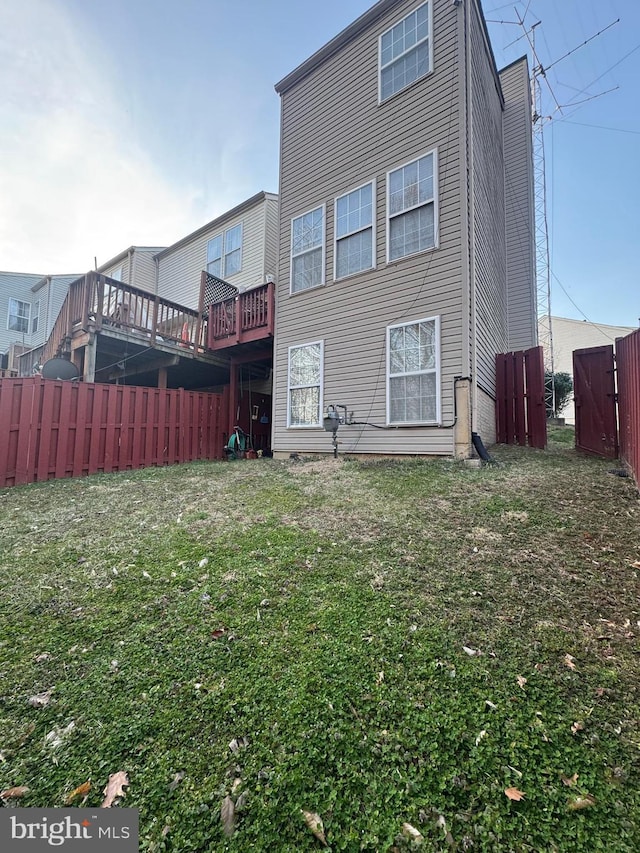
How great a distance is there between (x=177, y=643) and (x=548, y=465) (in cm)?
498

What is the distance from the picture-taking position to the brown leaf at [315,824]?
1.10 meters

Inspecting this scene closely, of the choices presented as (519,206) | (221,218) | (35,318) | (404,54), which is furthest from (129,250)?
(519,206)

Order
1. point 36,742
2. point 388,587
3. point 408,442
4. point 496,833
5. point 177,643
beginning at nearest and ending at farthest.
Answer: point 496,833, point 36,742, point 177,643, point 388,587, point 408,442

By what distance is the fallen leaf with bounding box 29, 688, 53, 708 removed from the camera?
1.59m

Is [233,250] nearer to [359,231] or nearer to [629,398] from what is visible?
[359,231]

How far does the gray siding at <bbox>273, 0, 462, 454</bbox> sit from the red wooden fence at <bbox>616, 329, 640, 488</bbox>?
1.99m

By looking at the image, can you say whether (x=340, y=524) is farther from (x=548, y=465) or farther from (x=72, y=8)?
(x=72, y=8)

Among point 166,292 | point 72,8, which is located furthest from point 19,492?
point 166,292

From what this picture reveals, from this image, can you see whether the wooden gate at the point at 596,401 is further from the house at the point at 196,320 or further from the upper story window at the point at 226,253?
the upper story window at the point at 226,253

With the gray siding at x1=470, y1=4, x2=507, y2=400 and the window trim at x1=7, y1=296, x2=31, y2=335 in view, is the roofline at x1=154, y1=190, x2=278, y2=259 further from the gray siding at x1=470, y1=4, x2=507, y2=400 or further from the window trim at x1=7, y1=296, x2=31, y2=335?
the window trim at x1=7, y1=296, x2=31, y2=335

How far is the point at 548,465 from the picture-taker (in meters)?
5.00

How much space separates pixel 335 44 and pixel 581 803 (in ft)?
36.6

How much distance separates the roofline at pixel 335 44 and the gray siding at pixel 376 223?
0.33 feet

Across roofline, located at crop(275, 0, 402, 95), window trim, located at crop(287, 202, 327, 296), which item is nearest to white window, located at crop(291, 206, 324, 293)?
window trim, located at crop(287, 202, 327, 296)
